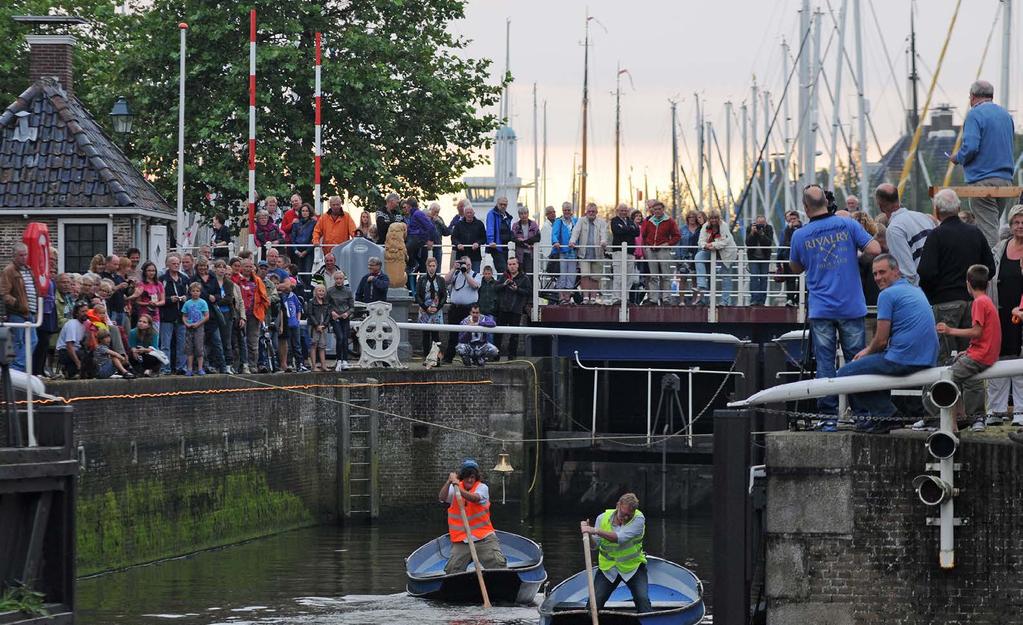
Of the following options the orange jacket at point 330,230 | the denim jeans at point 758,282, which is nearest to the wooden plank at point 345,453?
the orange jacket at point 330,230

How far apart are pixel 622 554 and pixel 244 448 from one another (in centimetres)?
984

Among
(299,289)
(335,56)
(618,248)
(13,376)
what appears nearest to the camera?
(13,376)

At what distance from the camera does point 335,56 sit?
150 ft

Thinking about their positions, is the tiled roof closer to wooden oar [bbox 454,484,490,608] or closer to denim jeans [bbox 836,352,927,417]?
wooden oar [bbox 454,484,490,608]

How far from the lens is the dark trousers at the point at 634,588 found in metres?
20.2

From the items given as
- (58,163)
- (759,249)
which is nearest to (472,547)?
(759,249)

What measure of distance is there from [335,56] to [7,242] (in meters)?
12.6

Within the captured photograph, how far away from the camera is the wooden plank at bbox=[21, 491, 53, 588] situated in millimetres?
17031

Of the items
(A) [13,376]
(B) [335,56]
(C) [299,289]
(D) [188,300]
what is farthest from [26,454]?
(B) [335,56]

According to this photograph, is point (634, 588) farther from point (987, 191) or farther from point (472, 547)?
point (987, 191)

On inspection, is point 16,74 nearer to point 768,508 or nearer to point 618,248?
point 618,248

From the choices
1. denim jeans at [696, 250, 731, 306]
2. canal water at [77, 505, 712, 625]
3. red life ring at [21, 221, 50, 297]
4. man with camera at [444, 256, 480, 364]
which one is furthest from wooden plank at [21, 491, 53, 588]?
denim jeans at [696, 250, 731, 306]

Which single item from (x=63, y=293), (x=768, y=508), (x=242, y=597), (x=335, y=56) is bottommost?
(x=242, y=597)

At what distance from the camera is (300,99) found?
45.1 m
